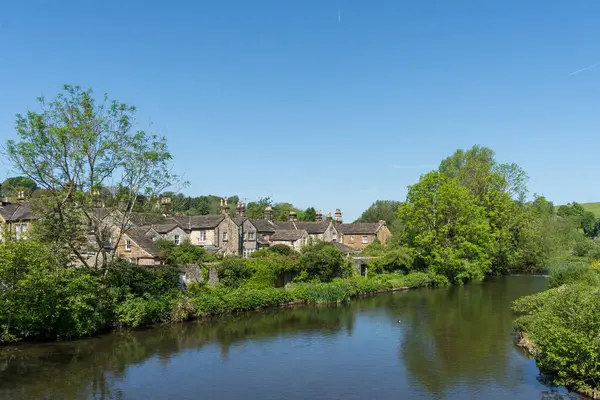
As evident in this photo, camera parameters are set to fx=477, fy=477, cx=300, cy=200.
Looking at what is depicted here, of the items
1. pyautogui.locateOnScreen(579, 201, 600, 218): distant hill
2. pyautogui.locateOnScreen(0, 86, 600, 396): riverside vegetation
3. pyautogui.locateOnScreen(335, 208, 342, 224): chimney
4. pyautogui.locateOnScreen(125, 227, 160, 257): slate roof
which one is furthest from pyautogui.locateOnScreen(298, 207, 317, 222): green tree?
pyautogui.locateOnScreen(579, 201, 600, 218): distant hill

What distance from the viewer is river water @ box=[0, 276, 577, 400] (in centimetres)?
1986

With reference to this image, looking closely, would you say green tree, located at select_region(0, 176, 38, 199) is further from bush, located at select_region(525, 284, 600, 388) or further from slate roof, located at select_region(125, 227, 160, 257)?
bush, located at select_region(525, 284, 600, 388)

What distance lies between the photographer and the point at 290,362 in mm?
24172

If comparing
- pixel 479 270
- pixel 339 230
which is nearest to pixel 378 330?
pixel 479 270

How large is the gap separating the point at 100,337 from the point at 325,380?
14723mm

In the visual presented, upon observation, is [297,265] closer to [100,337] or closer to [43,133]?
[100,337]

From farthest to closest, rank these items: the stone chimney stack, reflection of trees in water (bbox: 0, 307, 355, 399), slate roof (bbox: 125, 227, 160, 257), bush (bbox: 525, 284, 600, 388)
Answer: slate roof (bbox: 125, 227, 160, 257)
the stone chimney stack
reflection of trees in water (bbox: 0, 307, 355, 399)
bush (bbox: 525, 284, 600, 388)

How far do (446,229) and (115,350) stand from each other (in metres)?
41.2

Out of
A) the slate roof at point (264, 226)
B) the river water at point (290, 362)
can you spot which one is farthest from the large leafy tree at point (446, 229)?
the river water at point (290, 362)

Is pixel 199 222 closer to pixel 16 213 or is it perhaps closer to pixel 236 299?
pixel 16 213

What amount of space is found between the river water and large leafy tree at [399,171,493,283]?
64.7 feet

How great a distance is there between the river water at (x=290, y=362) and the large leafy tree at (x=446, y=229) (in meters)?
19.7

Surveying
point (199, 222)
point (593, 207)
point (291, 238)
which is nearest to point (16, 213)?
point (199, 222)

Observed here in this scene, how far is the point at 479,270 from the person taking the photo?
56000 mm
